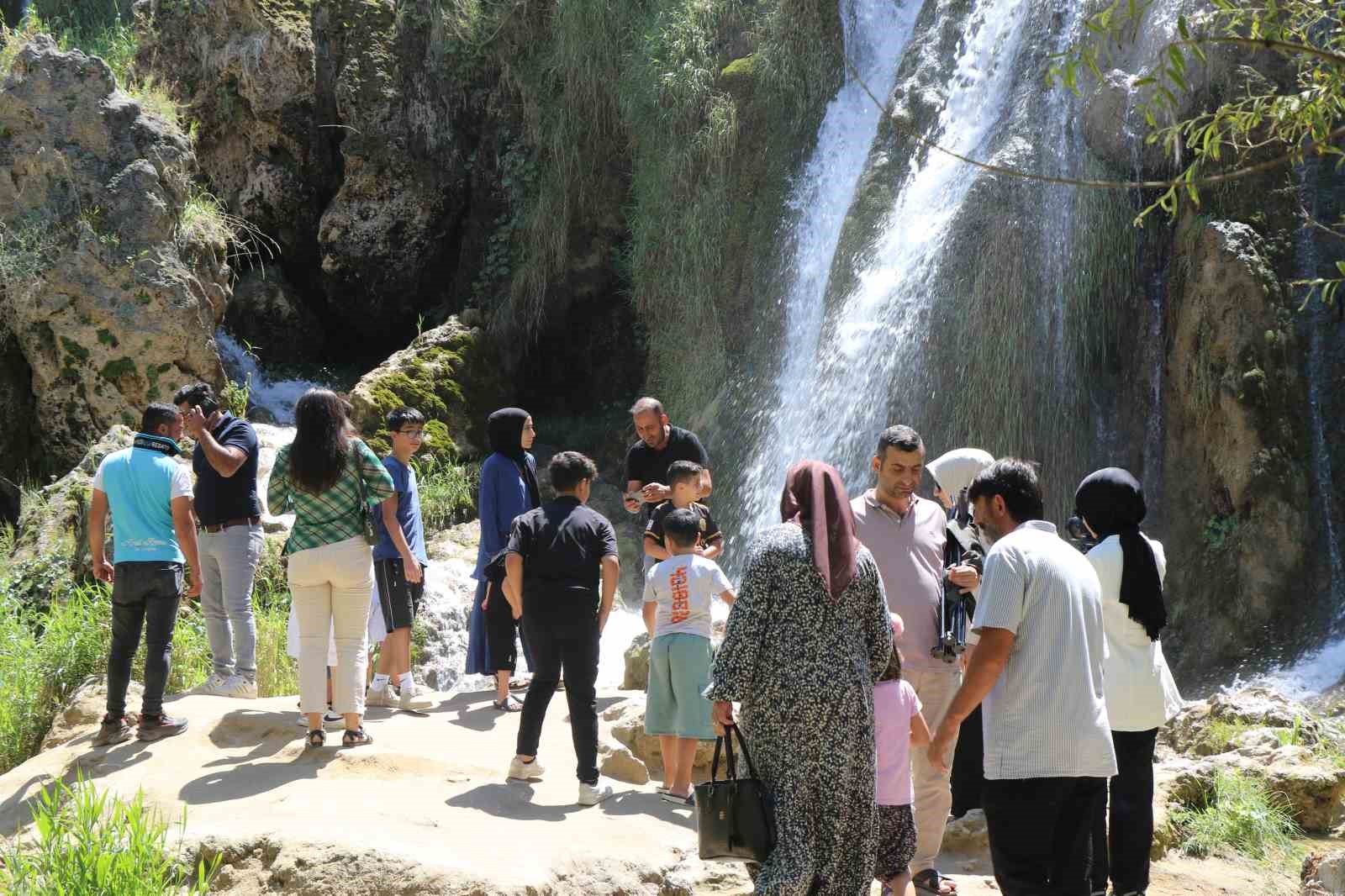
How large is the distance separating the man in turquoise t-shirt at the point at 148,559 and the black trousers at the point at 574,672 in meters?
2.12

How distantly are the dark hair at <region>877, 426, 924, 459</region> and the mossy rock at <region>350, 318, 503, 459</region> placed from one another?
8.17 m

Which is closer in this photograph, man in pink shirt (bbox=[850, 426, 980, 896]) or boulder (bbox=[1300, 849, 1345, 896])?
boulder (bbox=[1300, 849, 1345, 896])

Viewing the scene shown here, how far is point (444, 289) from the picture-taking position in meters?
16.8

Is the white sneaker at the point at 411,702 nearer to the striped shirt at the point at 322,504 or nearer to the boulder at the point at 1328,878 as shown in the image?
the striped shirt at the point at 322,504

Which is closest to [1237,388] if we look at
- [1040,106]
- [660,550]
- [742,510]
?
[1040,106]

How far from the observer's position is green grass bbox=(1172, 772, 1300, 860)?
614 centimetres

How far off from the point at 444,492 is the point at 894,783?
29.4ft

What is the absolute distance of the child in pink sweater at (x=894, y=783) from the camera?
4.37 metres

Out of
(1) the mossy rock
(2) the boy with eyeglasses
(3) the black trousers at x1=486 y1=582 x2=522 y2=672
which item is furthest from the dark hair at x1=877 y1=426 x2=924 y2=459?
(1) the mossy rock

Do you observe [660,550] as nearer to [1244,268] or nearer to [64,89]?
[1244,268]

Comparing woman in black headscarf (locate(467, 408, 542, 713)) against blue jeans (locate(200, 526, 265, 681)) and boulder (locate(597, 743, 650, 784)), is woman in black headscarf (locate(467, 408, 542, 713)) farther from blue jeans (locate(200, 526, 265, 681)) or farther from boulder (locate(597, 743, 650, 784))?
blue jeans (locate(200, 526, 265, 681))

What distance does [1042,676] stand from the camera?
406 cm

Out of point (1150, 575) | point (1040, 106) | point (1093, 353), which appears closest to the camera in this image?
point (1150, 575)

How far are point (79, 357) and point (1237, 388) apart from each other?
10.5 meters
